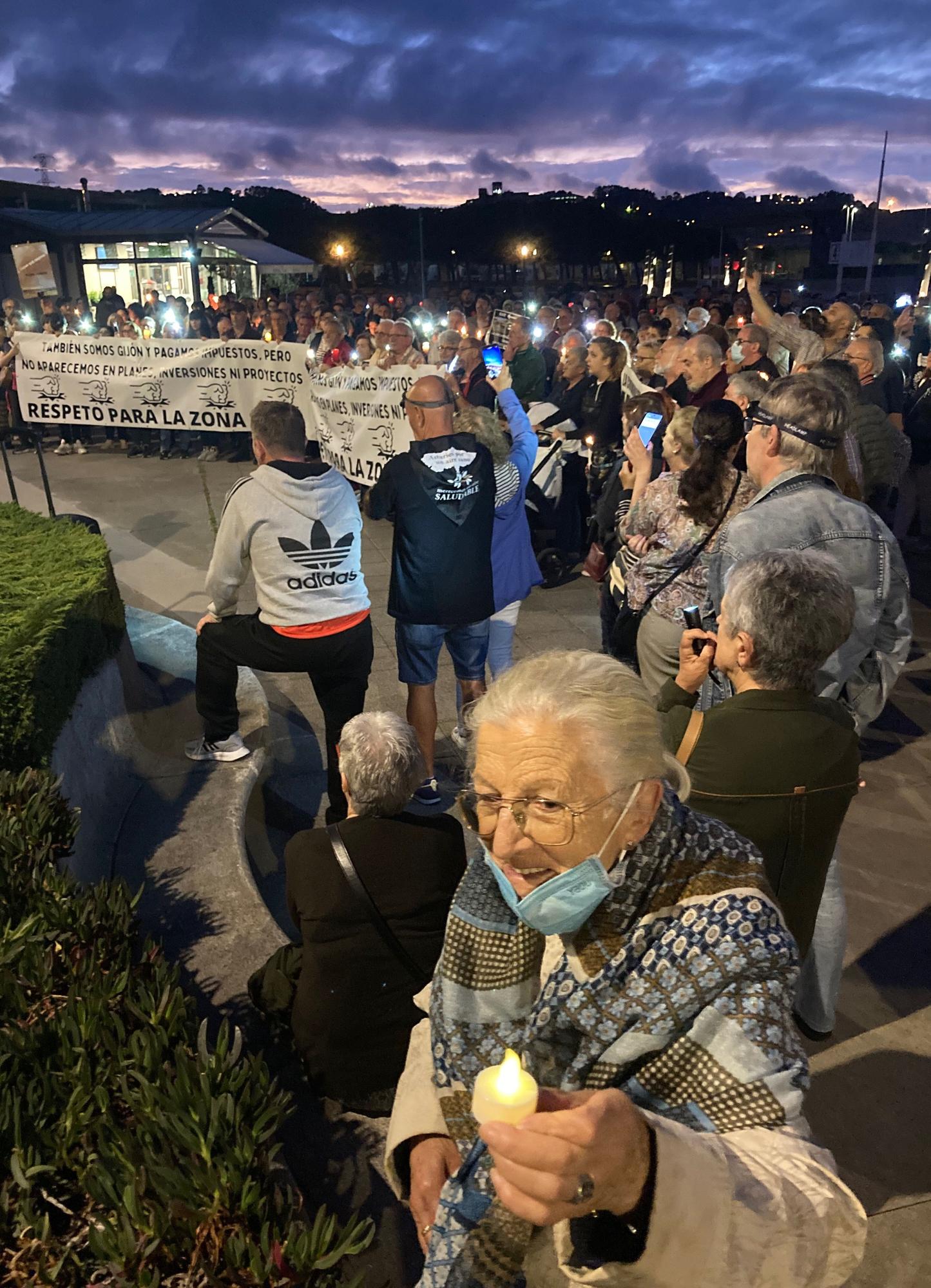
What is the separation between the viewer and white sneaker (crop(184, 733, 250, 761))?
4895mm

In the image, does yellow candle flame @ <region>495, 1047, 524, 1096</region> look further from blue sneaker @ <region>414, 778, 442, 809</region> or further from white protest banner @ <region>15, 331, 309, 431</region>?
white protest banner @ <region>15, 331, 309, 431</region>

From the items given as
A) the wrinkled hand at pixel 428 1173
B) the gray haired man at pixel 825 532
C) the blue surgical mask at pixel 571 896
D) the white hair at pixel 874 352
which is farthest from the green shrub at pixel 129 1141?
the white hair at pixel 874 352

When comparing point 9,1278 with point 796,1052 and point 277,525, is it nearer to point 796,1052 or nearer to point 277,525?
point 796,1052

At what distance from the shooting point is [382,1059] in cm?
274

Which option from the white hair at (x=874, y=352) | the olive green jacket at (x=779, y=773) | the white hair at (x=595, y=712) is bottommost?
the olive green jacket at (x=779, y=773)

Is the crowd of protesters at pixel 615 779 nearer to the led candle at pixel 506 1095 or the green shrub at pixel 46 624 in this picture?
the led candle at pixel 506 1095

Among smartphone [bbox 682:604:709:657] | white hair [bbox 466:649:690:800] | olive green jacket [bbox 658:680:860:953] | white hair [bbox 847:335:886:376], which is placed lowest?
olive green jacket [bbox 658:680:860:953]

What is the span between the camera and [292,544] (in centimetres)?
435

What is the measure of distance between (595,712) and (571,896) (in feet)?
1.01

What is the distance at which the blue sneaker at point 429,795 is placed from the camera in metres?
5.00

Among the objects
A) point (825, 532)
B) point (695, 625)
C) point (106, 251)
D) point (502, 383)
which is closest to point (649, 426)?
point (502, 383)

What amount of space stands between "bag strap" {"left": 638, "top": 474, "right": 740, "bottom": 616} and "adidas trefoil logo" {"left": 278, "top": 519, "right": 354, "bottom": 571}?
1.50 meters

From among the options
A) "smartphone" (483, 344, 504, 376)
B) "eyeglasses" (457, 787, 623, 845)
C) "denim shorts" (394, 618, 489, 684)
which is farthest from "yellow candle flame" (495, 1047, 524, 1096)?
"smartphone" (483, 344, 504, 376)

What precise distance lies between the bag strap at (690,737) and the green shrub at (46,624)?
261cm
